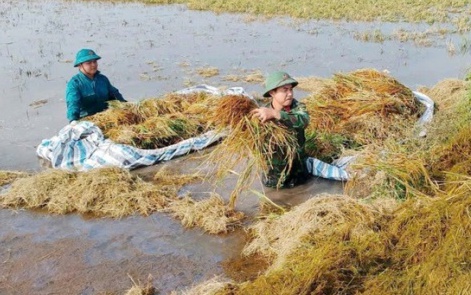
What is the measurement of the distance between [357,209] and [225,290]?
119cm

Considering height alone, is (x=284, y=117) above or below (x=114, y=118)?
above

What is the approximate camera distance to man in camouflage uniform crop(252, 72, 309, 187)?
4.45 metres

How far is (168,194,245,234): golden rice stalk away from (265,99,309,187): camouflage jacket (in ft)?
1.84

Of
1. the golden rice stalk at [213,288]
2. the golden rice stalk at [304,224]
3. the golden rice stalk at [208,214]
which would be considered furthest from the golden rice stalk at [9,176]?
the golden rice stalk at [213,288]

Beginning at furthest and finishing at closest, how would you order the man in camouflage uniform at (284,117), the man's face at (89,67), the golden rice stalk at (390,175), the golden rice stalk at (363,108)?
the man's face at (89,67), the golden rice stalk at (363,108), the man in camouflage uniform at (284,117), the golden rice stalk at (390,175)

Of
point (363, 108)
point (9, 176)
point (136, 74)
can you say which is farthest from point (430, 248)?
point (136, 74)

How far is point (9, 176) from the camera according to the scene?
18.0 feet

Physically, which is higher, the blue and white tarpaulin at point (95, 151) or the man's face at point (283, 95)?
the man's face at point (283, 95)

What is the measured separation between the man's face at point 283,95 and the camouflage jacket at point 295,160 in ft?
0.26

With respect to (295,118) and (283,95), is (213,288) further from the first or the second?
(283,95)

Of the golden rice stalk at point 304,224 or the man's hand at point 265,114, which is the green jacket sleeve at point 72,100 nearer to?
the man's hand at point 265,114

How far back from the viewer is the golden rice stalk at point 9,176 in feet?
17.8

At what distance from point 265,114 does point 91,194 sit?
1819mm

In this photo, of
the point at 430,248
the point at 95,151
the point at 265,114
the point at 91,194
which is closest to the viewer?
the point at 430,248
